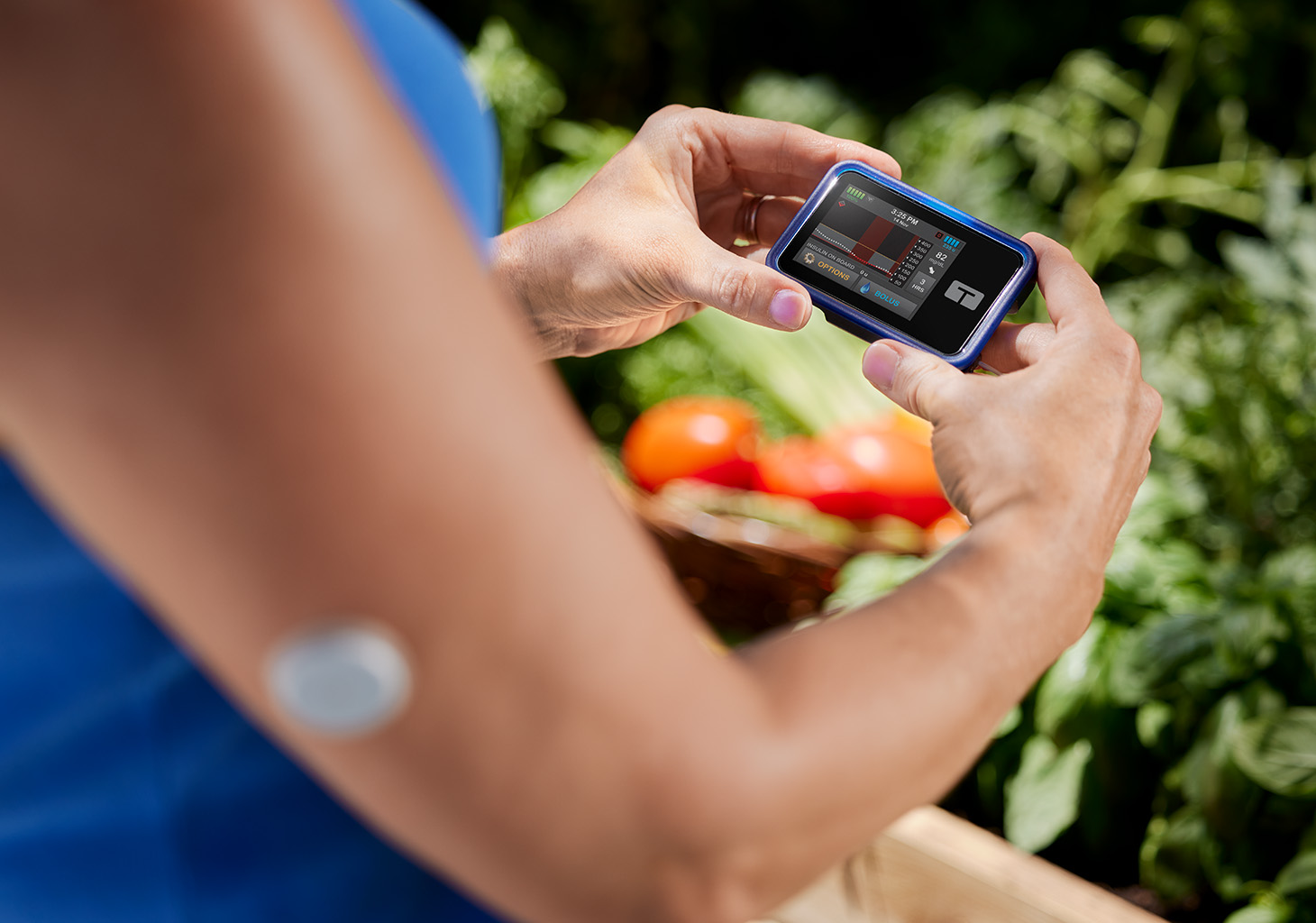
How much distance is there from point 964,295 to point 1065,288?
Result: 0.34ft

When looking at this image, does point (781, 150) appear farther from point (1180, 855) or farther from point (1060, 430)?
point (1180, 855)

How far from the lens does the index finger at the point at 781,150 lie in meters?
0.69

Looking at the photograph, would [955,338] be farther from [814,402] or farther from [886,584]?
[814,402]

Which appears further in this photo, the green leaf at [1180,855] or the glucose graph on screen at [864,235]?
the green leaf at [1180,855]

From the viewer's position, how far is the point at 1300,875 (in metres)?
0.74

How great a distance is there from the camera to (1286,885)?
0.75 meters

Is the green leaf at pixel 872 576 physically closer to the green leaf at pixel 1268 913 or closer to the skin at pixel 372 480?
the green leaf at pixel 1268 913

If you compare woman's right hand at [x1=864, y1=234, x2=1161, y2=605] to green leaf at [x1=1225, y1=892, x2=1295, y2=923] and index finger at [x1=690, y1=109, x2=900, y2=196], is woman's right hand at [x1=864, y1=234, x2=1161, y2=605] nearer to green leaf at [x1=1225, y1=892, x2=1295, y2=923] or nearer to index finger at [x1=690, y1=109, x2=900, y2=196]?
index finger at [x1=690, y1=109, x2=900, y2=196]

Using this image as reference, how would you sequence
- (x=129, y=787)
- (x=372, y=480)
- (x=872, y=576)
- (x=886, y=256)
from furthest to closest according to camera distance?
(x=872, y=576) < (x=886, y=256) < (x=129, y=787) < (x=372, y=480)

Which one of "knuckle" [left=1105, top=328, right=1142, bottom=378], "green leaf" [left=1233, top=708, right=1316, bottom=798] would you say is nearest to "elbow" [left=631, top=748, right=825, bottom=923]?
"knuckle" [left=1105, top=328, right=1142, bottom=378]

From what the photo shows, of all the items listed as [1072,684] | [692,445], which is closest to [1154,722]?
[1072,684]

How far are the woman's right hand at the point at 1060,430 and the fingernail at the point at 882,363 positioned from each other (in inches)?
1.2

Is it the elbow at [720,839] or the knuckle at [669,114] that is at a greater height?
the knuckle at [669,114]

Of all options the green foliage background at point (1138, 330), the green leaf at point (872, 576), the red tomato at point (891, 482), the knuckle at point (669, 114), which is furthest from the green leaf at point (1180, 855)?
the knuckle at point (669, 114)
